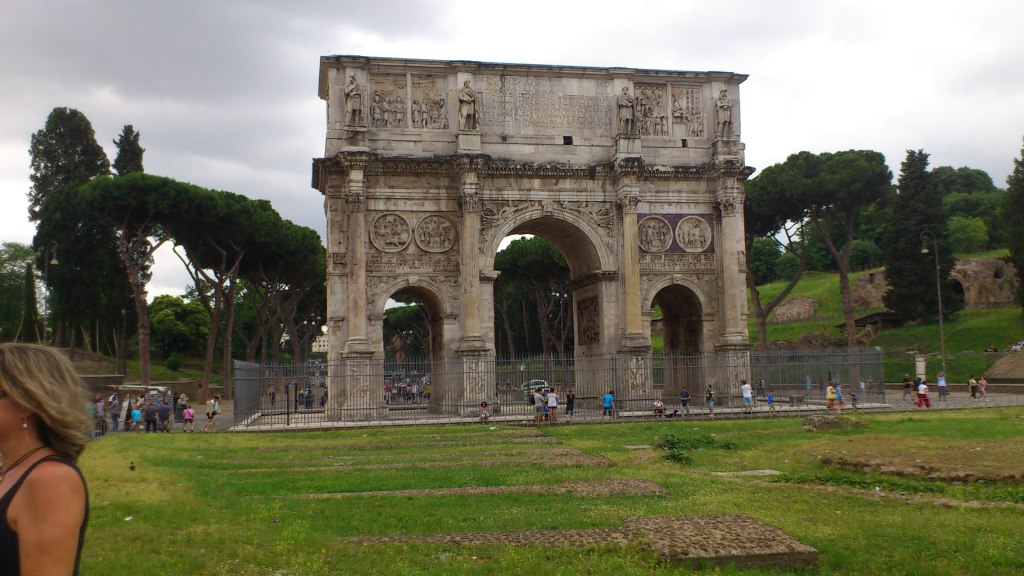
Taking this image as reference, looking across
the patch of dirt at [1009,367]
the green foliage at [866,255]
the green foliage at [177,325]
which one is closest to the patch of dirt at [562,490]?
the patch of dirt at [1009,367]

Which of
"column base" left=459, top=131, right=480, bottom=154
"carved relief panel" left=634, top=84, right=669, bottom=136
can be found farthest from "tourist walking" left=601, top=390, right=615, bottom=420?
"carved relief panel" left=634, top=84, right=669, bottom=136

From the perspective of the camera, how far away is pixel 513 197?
2850 centimetres

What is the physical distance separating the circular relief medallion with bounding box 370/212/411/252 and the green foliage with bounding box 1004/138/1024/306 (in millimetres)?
33896

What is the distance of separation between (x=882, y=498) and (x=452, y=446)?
9443mm

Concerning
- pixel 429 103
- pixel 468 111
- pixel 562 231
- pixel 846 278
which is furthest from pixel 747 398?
pixel 846 278

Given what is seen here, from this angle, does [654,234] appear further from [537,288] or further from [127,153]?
[127,153]

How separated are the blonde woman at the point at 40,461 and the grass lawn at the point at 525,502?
4642 millimetres

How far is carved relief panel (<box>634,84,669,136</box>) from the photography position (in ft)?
98.1

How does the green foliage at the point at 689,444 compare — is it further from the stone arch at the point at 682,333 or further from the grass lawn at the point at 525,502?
the stone arch at the point at 682,333

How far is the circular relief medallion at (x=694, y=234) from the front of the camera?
2986cm

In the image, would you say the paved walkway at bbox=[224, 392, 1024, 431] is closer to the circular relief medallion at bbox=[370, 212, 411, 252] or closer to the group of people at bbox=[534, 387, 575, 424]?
the group of people at bbox=[534, 387, 575, 424]

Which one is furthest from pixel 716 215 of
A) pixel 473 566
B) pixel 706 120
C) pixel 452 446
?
pixel 473 566

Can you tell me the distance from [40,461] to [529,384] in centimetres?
2687

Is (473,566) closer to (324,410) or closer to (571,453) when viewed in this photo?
(571,453)
